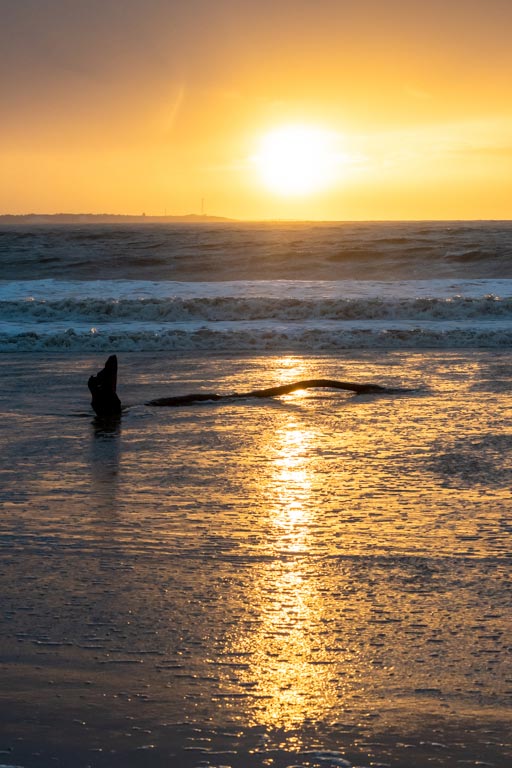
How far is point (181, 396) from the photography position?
Answer: 34.3 feet

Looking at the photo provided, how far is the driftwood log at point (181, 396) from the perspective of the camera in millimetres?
9539

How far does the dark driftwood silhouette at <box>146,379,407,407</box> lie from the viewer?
10.3 metres

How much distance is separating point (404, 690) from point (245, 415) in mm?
6204

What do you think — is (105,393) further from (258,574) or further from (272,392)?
(258,574)

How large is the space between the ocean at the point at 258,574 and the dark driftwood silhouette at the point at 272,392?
0.21 meters

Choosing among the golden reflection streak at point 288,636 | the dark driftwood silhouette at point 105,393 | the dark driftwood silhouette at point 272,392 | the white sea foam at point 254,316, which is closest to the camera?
the golden reflection streak at point 288,636

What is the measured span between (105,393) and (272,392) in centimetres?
203

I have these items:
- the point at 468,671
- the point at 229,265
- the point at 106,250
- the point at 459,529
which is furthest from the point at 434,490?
the point at 106,250

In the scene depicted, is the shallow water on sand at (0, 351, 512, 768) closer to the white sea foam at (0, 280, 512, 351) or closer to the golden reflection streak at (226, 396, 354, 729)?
the golden reflection streak at (226, 396, 354, 729)

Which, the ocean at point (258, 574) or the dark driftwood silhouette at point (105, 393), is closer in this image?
the ocean at point (258, 574)

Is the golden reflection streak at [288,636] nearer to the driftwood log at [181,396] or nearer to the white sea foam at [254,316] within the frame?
the driftwood log at [181,396]

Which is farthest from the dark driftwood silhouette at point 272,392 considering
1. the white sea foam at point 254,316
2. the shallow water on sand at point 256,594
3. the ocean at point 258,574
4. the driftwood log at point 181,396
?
the white sea foam at point 254,316

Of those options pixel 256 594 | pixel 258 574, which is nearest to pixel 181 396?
pixel 258 574

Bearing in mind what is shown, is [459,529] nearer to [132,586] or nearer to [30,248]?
[132,586]
